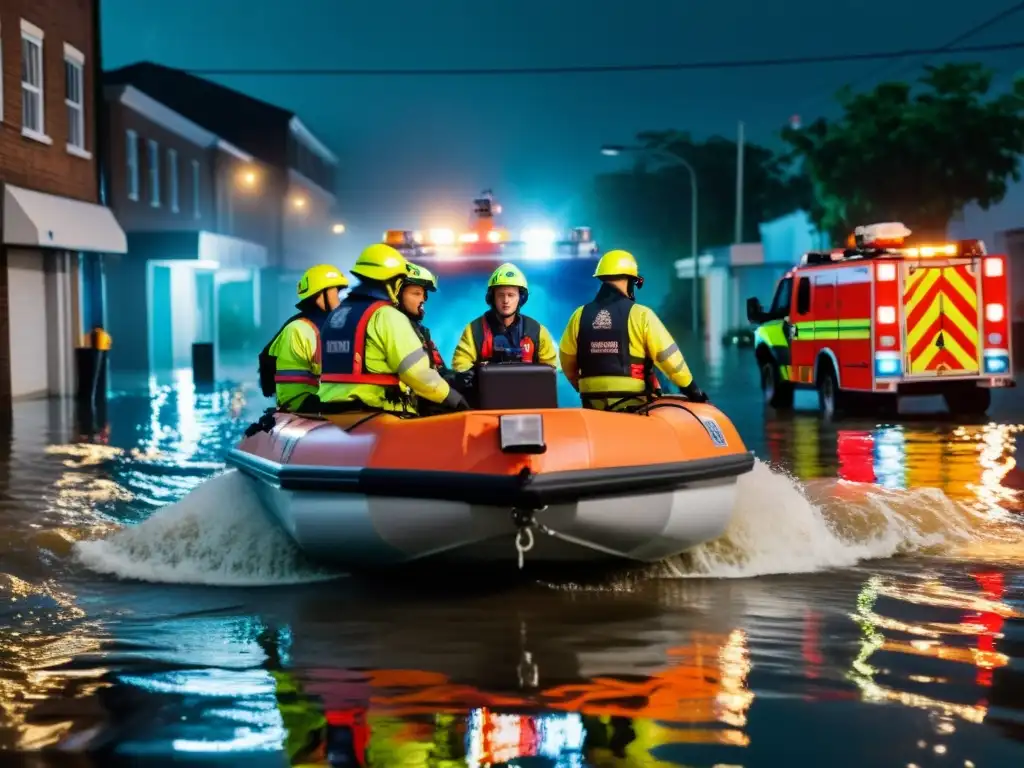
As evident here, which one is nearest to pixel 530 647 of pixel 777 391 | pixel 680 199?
pixel 777 391

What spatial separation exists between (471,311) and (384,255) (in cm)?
666

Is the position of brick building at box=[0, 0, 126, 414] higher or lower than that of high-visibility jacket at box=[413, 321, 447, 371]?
higher

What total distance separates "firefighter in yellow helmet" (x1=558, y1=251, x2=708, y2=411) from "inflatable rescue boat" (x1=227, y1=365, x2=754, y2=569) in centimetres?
95

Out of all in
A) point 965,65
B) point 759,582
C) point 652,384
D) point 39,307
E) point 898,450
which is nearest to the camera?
point 759,582


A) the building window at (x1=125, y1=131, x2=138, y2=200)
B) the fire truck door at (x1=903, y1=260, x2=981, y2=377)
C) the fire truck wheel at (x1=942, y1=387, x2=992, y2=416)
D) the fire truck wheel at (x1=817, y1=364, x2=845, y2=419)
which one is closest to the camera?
the fire truck door at (x1=903, y1=260, x2=981, y2=377)

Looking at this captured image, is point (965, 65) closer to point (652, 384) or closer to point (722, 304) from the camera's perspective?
point (722, 304)

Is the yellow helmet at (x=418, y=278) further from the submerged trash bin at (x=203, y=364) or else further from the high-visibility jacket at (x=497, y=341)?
the submerged trash bin at (x=203, y=364)

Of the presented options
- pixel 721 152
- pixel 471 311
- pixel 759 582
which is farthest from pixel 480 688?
pixel 721 152

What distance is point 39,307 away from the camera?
2772 cm

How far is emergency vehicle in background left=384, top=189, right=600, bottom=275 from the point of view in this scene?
16.1 meters

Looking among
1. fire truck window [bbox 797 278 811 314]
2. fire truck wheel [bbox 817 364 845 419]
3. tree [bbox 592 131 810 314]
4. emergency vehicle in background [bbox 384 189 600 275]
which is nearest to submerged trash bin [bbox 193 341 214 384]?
fire truck window [bbox 797 278 811 314]

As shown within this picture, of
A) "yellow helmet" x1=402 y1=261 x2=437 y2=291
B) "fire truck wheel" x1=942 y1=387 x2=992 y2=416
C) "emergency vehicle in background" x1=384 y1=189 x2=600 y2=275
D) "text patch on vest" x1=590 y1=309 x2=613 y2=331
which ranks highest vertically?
"emergency vehicle in background" x1=384 y1=189 x2=600 y2=275

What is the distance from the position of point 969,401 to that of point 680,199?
299ft

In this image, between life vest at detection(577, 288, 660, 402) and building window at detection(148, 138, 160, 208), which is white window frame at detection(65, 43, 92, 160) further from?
life vest at detection(577, 288, 660, 402)
